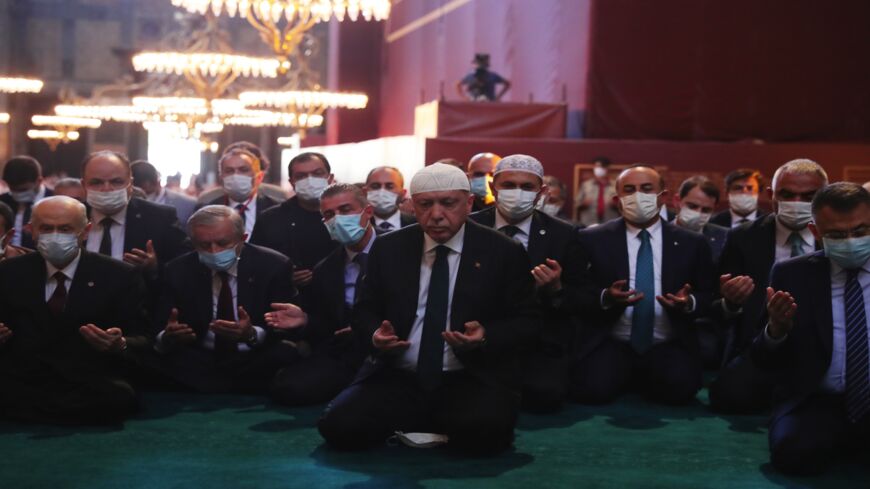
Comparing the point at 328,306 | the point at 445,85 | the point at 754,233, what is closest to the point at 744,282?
the point at 754,233

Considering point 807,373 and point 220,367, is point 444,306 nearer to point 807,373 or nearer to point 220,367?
point 807,373

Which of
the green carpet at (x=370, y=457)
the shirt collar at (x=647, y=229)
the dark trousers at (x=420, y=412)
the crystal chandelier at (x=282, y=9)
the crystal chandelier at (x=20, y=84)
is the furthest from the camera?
the crystal chandelier at (x=20, y=84)

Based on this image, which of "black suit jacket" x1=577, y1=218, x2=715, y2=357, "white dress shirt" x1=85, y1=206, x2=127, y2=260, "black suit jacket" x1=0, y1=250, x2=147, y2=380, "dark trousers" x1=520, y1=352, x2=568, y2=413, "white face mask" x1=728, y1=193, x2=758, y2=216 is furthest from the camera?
"white face mask" x1=728, y1=193, x2=758, y2=216

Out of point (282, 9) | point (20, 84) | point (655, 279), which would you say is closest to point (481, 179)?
point (655, 279)

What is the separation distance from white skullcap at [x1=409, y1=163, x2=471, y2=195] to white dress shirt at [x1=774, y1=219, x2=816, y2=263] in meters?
2.09

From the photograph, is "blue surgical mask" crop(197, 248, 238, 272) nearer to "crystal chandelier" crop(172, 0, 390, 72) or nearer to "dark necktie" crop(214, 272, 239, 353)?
"dark necktie" crop(214, 272, 239, 353)

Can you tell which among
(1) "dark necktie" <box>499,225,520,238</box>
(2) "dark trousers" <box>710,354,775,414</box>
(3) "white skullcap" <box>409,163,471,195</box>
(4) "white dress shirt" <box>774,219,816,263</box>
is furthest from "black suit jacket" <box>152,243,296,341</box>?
(4) "white dress shirt" <box>774,219,816,263</box>

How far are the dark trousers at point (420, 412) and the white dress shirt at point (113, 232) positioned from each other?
2.29 meters

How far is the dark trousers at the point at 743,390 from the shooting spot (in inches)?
243

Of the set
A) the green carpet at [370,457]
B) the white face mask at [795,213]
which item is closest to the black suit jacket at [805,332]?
the green carpet at [370,457]

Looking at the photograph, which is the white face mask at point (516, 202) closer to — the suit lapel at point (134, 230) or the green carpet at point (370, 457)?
the green carpet at point (370, 457)

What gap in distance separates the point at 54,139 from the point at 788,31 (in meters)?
18.4

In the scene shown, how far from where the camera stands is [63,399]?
5.70 metres

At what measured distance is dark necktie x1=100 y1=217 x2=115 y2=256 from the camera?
7.01 meters
